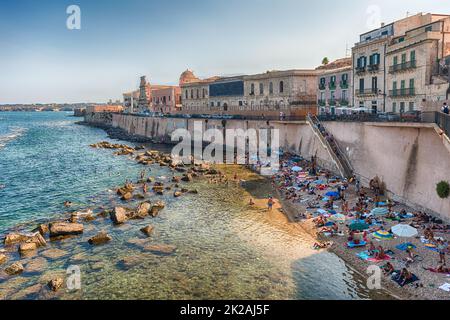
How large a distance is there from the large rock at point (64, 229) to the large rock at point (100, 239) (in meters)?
2.51

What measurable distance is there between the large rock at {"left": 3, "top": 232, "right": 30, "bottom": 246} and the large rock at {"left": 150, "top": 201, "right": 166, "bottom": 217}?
9.62 meters

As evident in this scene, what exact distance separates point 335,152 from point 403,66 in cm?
1053

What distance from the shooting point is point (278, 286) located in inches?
757

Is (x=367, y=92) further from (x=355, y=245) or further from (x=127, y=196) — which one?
(x=127, y=196)

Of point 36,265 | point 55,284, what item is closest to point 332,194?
point 55,284

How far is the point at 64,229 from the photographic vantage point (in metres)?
27.3

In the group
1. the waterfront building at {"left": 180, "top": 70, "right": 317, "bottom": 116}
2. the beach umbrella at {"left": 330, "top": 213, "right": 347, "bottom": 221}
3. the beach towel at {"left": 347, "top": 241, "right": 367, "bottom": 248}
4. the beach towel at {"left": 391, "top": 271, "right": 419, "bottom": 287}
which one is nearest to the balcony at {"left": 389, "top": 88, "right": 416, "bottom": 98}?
the beach umbrella at {"left": 330, "top": 213, "right": 347, "bottom": 221}

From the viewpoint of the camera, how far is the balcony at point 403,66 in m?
33.3

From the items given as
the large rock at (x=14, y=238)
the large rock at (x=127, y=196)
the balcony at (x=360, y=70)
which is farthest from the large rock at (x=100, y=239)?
the balcony at (x=360, y=70)

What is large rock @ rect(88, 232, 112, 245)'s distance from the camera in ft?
84.1

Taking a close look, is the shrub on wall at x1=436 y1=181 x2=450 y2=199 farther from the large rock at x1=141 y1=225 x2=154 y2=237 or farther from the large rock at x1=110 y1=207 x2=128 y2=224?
the large rock at x1=110 y1=207 x2=128 y2=224
